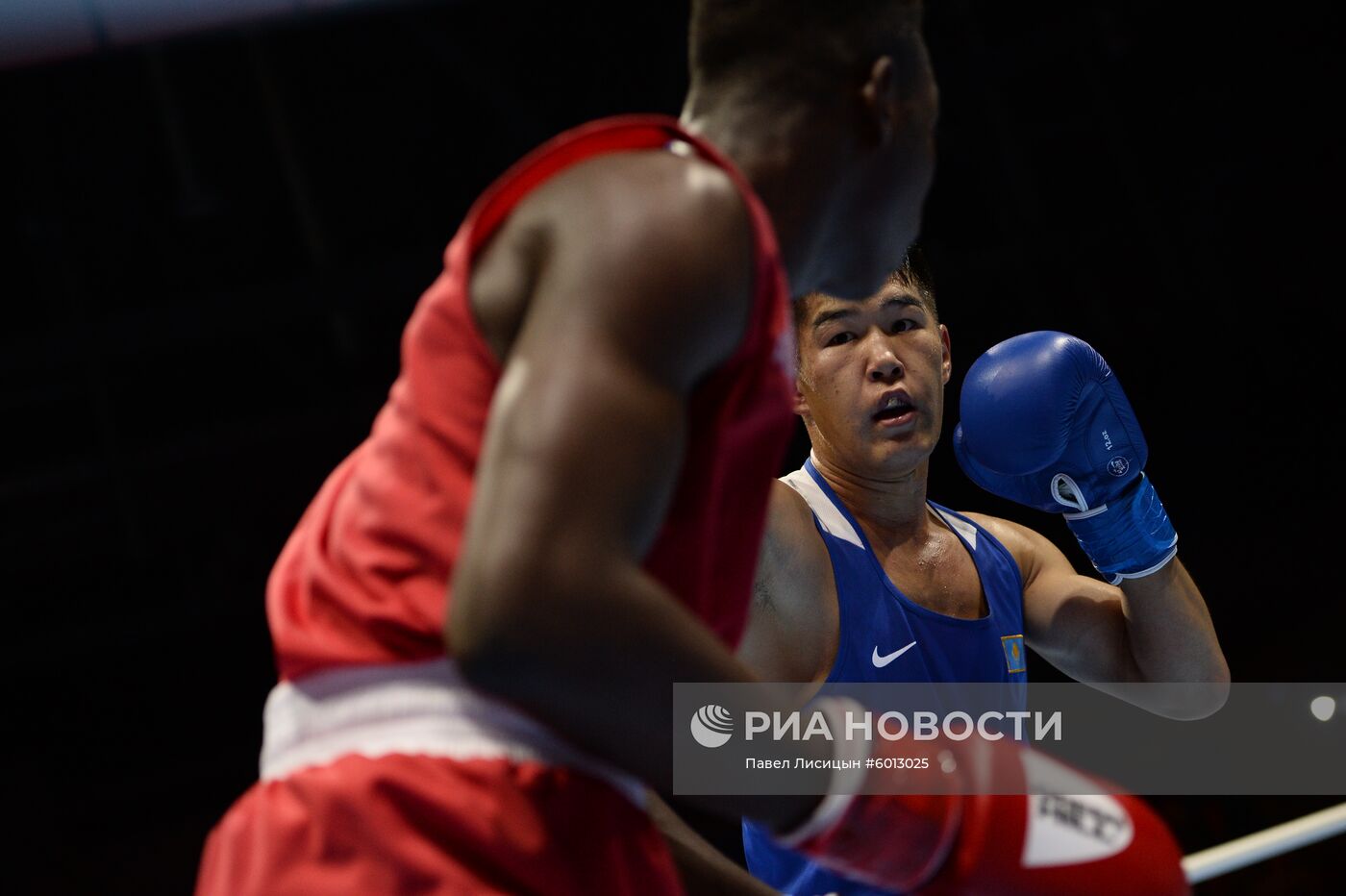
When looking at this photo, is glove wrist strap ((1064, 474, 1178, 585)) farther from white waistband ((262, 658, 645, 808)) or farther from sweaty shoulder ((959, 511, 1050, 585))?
white waistband ((262, 658, 645, 808))

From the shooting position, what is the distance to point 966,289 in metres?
5.53

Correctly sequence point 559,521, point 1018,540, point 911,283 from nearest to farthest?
point 559,521
point 911,283
point 1018,540

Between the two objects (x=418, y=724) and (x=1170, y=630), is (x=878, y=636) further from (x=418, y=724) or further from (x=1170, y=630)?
(x=418, y=724)

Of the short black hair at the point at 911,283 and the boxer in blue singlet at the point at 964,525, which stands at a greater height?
the short black hair at the point at 911,283

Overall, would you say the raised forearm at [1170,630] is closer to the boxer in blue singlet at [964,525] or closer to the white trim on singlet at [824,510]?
the boxer in blue singlet at [964,525]

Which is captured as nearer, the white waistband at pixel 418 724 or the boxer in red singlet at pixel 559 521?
the boxer in red singlet at pixel 559 521

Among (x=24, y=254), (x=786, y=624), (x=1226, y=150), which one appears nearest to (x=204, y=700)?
(x=24, y=254)

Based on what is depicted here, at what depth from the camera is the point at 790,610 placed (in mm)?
2080

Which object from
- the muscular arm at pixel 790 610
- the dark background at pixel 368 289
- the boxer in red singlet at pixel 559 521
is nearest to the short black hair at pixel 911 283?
the muscular arm at pixel 790 610

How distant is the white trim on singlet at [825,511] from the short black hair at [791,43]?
1203mm

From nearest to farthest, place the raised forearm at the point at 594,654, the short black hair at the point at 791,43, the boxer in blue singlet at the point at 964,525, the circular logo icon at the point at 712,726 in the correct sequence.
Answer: the raised forearm at the point at 594,654 < the circular logo icon at the point at 712,726 < the short black hair at the point at 791,43 < the boxer in blue singlet at the point at 964,525

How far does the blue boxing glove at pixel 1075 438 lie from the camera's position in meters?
2.24

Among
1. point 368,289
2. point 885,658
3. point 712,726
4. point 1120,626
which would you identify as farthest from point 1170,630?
point 368,289

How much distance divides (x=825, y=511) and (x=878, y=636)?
0.26 metres
